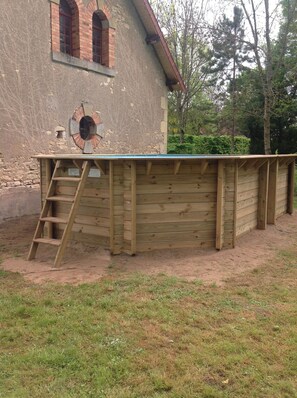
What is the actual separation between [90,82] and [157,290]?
309 inches

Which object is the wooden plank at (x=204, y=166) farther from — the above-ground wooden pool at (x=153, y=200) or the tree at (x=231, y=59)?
the tree at (x=231, y=59)

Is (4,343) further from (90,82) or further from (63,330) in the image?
(90,82)

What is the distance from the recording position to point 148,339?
3631 millimetres

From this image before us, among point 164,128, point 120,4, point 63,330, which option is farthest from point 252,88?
point 63,330

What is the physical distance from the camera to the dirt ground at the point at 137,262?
5602mm

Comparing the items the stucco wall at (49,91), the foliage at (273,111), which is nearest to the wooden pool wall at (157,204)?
the stucco wall at (49,91)

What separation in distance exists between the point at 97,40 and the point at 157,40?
2.26 m

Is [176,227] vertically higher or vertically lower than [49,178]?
lower

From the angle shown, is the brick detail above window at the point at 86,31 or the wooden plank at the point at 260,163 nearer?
the wooden plank at the point at 260,163

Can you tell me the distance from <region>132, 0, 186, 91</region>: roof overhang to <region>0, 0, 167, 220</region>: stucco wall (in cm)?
22

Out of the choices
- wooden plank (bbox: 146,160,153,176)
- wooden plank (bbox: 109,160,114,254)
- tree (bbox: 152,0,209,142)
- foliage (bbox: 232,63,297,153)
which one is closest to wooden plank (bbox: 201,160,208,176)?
wooden plank (bbox: 146,160,153,176)

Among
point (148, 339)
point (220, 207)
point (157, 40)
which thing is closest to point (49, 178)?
point (220, 207)

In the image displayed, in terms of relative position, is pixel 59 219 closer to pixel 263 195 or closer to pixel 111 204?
pixel 111 204

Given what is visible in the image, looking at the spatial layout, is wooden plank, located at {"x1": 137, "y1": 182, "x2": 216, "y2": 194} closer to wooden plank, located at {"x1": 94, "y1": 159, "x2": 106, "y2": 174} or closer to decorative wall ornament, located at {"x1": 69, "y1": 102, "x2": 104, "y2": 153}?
wooden plank, located at {"x1": 94, "y1": 159, "x2": 106, "y2": 174}
